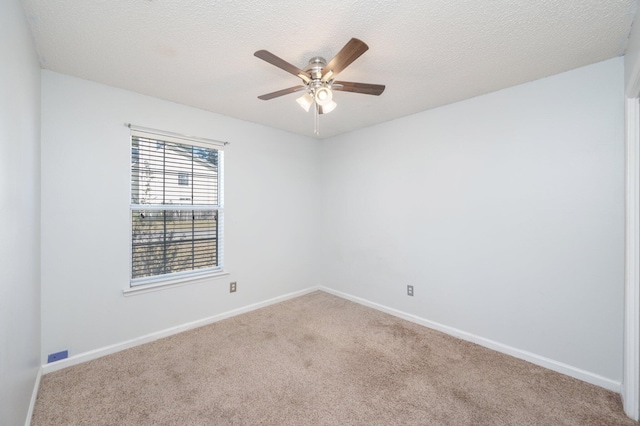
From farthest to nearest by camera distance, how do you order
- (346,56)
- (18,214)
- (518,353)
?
(518,353) → (346,56) → (18,214)

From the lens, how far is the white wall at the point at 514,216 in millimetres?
1938

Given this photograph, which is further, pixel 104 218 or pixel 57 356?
pixel 104 218

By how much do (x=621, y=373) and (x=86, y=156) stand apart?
451cm

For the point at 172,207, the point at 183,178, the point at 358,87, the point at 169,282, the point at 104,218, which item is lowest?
the point at 169,282

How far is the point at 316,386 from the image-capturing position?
1.94m

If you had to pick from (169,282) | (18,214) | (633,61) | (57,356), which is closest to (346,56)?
(633,61)

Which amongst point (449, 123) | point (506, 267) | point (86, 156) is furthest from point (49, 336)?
point (449, 123)

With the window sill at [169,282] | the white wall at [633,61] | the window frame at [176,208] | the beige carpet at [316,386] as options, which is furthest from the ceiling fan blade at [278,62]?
the window sill at [169,282]

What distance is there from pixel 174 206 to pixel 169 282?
79 centimetres

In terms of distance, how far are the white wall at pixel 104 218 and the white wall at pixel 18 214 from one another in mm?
206

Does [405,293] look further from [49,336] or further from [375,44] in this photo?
[49,336]

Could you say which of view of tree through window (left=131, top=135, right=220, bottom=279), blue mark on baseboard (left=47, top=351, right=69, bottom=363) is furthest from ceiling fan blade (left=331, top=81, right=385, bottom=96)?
blue mark on baseboard (left=47, top=351, right=69, bottom=363)

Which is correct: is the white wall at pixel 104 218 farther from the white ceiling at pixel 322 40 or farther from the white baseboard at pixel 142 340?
the white ceiling at pixel 322 40

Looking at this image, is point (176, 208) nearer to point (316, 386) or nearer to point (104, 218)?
point (104, 218)
